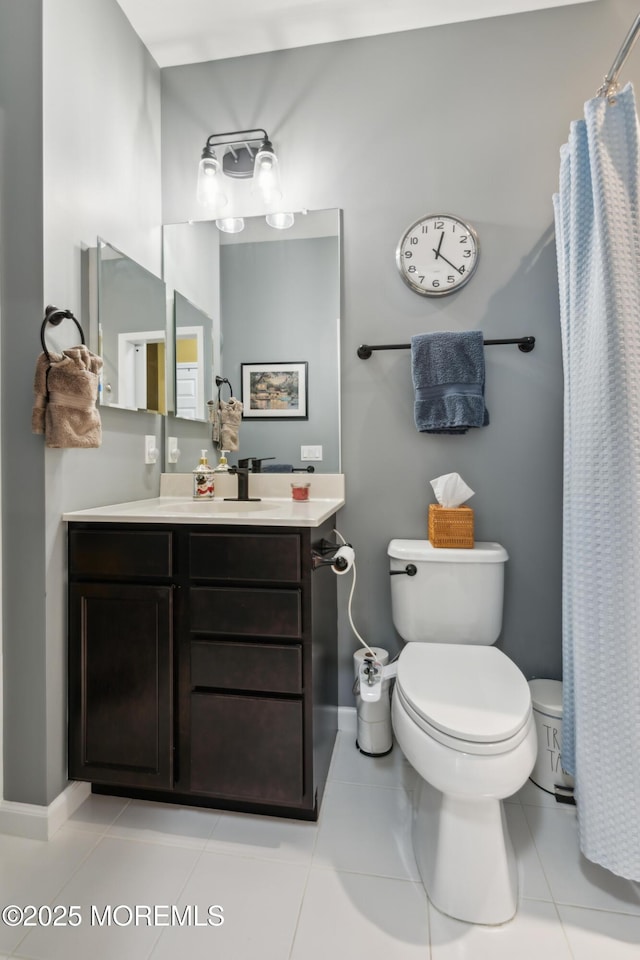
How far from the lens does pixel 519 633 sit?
1806mm

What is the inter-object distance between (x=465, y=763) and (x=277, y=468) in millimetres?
1206

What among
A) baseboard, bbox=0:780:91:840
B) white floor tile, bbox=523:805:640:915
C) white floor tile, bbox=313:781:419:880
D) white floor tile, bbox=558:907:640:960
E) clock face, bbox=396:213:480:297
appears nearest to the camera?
white floor tile, bbox=558:907:640:960

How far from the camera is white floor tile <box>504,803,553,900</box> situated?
3.95 ft

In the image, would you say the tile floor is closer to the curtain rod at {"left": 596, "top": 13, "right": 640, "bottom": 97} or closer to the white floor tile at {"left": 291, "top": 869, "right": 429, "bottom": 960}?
the white floor tile at {"left": 291, "top": 869, "right": 429, "bottom": 960}

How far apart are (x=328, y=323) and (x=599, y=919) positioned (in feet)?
6.25

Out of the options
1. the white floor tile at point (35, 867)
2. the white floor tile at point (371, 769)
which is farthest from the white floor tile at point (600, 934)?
the white floor tile at point (35, 867)

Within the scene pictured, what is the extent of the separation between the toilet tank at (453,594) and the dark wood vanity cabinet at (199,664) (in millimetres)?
362

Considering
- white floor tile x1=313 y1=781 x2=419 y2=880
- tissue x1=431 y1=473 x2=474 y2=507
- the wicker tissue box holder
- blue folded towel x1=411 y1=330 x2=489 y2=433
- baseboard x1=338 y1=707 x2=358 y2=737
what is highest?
blue folded towel x1=411 y1=330 x2=489 y2=433

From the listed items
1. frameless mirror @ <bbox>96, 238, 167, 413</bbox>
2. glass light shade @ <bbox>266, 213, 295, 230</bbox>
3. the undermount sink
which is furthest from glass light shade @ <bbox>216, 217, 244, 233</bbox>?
the undermount sink

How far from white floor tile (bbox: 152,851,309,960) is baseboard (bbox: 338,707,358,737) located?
2.14 feet

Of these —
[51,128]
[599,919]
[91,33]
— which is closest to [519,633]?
[599,919]

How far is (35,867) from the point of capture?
1282mm

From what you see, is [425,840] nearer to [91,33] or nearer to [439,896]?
[439,896]

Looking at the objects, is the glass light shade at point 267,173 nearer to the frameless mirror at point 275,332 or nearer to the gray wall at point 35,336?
the frameless mirror at point 275,332
